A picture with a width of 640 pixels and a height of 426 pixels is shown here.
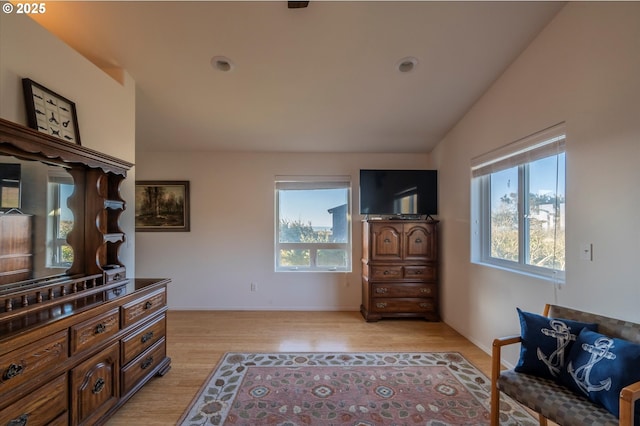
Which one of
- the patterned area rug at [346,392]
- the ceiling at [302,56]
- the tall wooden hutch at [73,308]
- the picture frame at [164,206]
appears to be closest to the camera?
the tall wooden hutch at [73,308]

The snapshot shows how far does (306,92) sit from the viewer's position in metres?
2.79

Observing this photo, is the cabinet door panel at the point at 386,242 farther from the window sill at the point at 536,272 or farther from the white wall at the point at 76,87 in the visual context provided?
the white wall at the point at 76,87

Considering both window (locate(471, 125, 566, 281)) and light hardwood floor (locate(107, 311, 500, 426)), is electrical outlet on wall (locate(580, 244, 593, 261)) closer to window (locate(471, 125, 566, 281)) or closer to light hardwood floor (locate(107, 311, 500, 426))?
window (locate(471, 125, 566, 281))

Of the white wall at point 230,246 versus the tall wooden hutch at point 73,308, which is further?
the white wall at point 230,246

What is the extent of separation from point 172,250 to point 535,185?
433 cm

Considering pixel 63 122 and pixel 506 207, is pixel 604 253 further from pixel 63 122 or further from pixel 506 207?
pixel 63 122

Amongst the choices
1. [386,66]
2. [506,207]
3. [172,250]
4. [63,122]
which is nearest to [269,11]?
[386,66]

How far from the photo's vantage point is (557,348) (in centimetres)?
151

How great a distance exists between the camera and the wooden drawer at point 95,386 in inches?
57.9

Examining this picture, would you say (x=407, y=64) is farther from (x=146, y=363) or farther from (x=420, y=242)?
(x=146, y=363)

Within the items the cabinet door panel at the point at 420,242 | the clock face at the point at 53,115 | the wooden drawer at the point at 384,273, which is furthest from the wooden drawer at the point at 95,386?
the cabinet door panel at the point at 420,242

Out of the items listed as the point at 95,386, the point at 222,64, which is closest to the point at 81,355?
the point at 95,386

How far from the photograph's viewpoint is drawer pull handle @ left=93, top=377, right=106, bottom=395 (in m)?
1.60

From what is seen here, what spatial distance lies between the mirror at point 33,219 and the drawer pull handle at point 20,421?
667 millimetres
